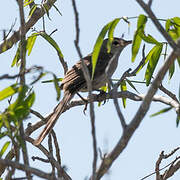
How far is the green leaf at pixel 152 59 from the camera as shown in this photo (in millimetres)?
4359

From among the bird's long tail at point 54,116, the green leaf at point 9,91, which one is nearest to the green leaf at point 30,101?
the green leaf at point 9,91

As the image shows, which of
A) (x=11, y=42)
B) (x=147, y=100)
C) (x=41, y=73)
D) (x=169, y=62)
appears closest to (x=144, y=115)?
(x=147, y=100)

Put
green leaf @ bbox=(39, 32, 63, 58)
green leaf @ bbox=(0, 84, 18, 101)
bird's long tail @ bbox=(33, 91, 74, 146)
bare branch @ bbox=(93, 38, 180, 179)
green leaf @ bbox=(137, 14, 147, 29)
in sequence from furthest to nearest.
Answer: green leaf @ bbox=(39, 32, 63, 58) < bird's long tail @ bbox=(33, 91, 74, 146) < green leaf @ bbox=(137, 14, 147, 29) < green leaf @ bbox=(0, 84, 18, 101) < bare branch @ bbox=(93, 38, 180, 179)

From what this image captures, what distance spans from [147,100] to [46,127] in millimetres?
2046

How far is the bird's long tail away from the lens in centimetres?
468

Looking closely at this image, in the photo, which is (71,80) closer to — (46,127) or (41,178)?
(46,127)

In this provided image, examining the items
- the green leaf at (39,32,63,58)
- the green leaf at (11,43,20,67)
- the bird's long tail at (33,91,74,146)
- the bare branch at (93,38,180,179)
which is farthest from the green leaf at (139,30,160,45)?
the green leaf at (11,43,20,67)

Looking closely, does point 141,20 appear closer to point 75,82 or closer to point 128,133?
point 128,133

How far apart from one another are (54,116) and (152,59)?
4.19 feet

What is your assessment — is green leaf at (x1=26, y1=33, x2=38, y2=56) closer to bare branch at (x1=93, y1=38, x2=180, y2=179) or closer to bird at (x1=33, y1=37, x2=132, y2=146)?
bird at (x1=33, y1=37, x2=132, y2=146)

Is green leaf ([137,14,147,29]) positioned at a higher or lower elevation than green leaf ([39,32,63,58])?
lower

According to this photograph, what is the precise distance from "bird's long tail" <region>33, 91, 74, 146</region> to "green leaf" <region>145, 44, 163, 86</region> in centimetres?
106

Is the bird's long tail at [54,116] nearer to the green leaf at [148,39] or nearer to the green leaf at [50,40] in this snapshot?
the green leaf at [50,40]

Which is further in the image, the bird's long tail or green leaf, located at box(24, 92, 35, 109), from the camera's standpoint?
the bird's long tail
